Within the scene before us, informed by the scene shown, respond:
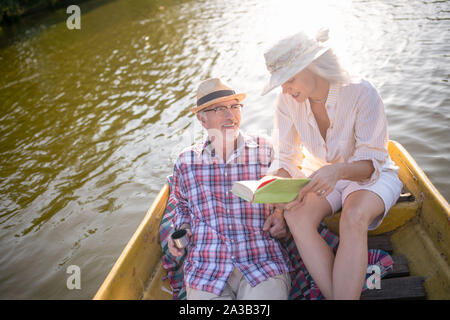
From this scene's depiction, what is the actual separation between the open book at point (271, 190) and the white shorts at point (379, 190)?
49 cm

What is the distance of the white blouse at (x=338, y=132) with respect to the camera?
7.14 ft

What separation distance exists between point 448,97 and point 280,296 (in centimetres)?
442

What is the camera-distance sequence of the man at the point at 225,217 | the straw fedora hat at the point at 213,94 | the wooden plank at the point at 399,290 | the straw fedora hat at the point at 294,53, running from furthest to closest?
the straw fedora hat at the point at 213,94 < the man at the point at 225,217 < the wooden plank at the point at 399,290 < the straw fedora hat at the point at 294,53

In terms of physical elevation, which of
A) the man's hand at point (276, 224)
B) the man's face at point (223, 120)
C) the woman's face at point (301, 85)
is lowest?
the man's hand at point (276, 224)

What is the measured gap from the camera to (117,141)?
6.29 meters

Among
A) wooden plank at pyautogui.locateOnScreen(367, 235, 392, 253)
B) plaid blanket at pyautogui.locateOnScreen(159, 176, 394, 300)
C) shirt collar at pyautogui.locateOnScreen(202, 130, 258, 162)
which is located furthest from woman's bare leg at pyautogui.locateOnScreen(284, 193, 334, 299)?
shirt collar at pyautogui.locateOnScreen(202, 130, 258, 162)

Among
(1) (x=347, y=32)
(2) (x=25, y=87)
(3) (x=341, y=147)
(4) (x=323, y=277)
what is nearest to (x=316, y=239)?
(4) (x=323, y=277)

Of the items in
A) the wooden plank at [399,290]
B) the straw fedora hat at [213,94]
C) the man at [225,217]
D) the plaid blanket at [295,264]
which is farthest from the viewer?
the straw fedora hat at [213,94]

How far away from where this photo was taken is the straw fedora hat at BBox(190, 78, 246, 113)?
8.52 ft

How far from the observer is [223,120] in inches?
104

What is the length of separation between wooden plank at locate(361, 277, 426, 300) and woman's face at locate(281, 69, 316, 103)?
4.12 feet

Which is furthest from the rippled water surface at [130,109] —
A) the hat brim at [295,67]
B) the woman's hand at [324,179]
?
the woman's hand at [324,179]

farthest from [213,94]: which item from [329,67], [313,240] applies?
[313,240]

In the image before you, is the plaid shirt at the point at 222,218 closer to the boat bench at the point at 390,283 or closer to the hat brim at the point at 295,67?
the boat bench at the point at 390,283
